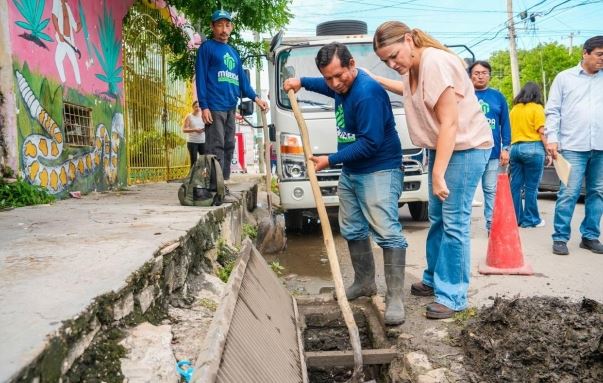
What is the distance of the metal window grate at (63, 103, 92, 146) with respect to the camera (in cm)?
519

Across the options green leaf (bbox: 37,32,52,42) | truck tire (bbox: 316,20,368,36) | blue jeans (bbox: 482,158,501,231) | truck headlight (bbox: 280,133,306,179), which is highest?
truck tire (bbox: 316,20,368,36)

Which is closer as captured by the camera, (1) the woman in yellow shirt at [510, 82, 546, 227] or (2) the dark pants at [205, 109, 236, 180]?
(2) the dark pants at [205, 109, 236, 180]

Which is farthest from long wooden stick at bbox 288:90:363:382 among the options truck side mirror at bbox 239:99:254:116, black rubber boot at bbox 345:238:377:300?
truck side mirror at bbox 239:99:254:116

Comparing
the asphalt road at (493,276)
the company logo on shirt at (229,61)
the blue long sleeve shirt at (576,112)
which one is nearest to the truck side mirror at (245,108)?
the company logo on shirt at (229,61)

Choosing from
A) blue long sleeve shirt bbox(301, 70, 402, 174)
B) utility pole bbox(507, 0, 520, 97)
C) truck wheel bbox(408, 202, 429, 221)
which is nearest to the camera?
blue long sleeve shirt bbox(301, 70, 402, 174)

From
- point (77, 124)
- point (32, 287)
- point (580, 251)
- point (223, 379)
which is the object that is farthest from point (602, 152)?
point (77, 124)

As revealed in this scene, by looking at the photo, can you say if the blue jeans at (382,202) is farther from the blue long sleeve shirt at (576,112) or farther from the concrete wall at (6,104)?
the concrete wall at (6,104)

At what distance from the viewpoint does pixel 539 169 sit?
→ 230 inches

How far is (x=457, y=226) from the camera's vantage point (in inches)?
112

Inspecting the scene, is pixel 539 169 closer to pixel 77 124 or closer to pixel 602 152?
pixel 602 152

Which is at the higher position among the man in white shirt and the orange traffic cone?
the man in white shirt

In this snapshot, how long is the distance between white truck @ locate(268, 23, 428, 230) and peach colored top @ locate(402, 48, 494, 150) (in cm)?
246

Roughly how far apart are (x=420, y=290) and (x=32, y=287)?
7.99 ft

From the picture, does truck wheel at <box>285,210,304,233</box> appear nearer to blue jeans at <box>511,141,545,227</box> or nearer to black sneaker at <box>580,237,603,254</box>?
blue jeans at <box>511,141,545,227</box>
